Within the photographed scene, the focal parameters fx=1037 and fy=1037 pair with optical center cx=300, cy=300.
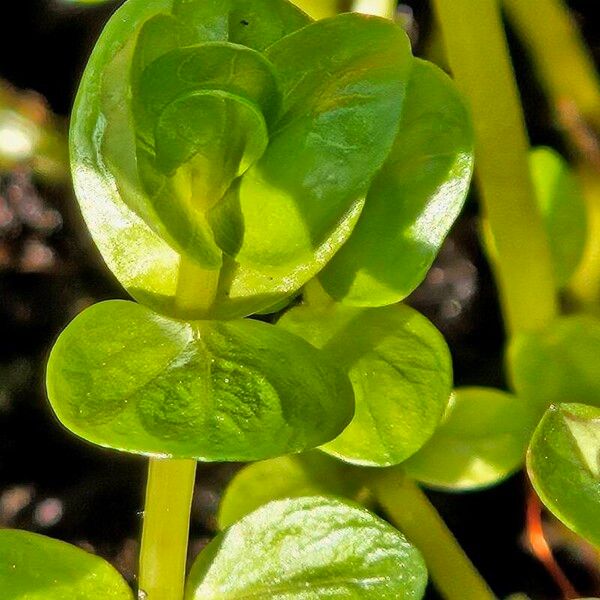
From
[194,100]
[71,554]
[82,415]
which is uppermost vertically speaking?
[194,100]

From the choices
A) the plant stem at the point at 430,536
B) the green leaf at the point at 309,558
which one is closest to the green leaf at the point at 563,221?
the plant stem at the point at 430,536

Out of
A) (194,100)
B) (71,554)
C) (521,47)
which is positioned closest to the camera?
(194,100)

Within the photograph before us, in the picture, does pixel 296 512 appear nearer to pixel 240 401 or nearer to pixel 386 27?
pixel 240 401

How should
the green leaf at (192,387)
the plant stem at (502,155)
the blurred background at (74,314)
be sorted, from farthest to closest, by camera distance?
the blurred background at (74,314)
the plant stem at (502,155)
the green leaf at (192,387)

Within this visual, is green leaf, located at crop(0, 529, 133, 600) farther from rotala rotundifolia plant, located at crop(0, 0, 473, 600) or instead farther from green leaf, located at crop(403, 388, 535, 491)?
green leaf, located at crop(403, 388, 535, 491)

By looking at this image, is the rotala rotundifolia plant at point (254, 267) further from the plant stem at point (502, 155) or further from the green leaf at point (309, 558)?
the plant stem at point (502, 155)

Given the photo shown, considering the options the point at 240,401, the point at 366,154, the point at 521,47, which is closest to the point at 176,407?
the point at 240,401

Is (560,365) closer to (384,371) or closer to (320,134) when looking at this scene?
(384,371)
